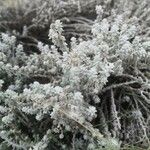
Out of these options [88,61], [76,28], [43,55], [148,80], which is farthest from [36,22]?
[148,80]

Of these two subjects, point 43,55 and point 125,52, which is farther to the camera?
point 43,55

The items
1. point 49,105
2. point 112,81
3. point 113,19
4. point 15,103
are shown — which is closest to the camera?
point 49,105

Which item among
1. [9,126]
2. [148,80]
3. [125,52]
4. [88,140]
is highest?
[125,52]

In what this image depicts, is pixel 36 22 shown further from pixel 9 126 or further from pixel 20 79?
pixel 9 126

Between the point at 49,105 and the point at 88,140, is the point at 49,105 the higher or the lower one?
the higher one

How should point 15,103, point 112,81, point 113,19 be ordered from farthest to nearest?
point 113,19, point 112,81, point 15,103

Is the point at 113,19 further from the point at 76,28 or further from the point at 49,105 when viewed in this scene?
the point at 49,105
